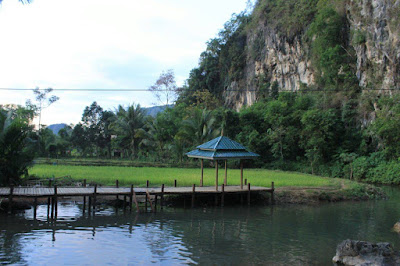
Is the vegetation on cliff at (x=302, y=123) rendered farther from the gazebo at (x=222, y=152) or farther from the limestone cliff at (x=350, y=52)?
the gazebo at (x=222, y=152)

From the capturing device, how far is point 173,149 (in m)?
29.9

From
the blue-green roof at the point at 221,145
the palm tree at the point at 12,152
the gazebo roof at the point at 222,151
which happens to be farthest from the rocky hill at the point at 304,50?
the palm tree at the point at 12,152

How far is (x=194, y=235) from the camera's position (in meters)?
11.0

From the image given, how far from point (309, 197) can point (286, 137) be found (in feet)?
41.6

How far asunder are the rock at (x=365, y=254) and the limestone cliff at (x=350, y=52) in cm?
1750

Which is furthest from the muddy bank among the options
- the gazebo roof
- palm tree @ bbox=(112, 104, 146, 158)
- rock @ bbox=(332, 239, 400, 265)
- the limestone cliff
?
palm tree @ bbox=(112, 104, 146, 158)

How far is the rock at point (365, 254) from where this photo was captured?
27.1 feet

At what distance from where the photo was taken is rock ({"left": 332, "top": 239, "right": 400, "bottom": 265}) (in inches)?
326

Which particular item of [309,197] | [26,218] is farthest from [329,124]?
[26,218]

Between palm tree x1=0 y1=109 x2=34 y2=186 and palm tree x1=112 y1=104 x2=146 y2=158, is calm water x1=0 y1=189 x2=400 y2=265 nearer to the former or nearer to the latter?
palm tree x1=0 y1=109 x2=34 y2=186

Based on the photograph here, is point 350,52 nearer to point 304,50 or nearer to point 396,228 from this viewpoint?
point 304,50

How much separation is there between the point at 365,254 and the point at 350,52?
74.7ft

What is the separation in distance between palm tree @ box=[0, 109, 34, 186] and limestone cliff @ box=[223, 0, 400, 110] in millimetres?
19509

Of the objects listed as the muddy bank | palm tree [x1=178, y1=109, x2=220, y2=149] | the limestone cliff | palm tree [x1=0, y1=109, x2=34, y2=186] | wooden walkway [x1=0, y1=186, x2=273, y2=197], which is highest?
the limestone cliff
